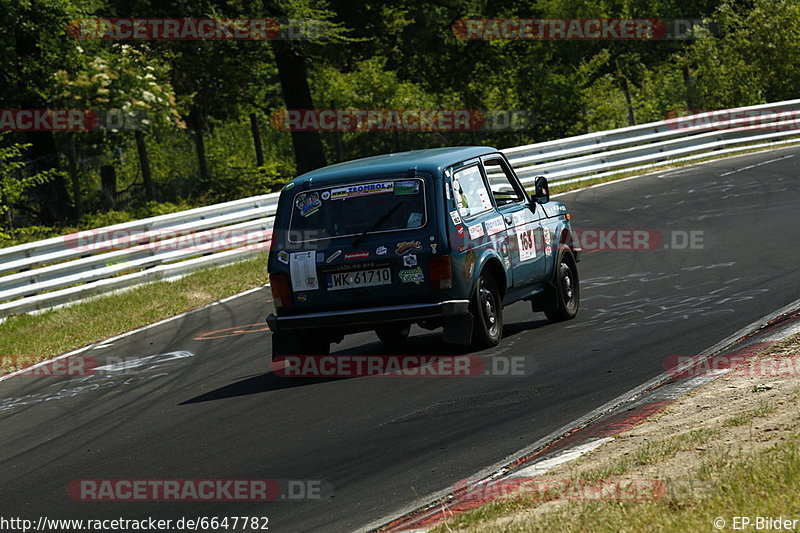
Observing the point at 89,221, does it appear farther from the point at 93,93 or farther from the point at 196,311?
the point at 196,311

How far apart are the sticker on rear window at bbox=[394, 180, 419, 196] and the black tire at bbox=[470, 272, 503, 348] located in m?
0.97

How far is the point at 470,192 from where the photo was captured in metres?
10.4

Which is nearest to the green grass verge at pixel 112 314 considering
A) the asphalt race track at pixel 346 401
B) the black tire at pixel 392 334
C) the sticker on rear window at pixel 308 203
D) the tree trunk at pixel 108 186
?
the asphalt race track at pixel 346 401

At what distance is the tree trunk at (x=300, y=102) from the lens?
101ft

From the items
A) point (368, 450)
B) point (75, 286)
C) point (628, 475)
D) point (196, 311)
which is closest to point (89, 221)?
point (75, 286)

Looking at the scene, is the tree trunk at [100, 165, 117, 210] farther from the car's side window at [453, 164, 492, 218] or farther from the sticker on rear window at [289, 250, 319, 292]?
the sticker on rear window at [289, 250, 319, 292]

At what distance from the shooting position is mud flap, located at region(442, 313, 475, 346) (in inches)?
386

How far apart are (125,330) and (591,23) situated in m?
31.6

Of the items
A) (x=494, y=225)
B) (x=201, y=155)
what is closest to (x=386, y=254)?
(x=494, y=225)

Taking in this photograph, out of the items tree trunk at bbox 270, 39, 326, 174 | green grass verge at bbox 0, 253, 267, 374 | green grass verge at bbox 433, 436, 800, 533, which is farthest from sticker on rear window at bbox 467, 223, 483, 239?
tree trunk at bbox 270, 39, 326, 174

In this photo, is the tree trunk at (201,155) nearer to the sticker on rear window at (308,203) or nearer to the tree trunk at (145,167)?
the tree trunk at (145,167)

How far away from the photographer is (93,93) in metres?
33.6

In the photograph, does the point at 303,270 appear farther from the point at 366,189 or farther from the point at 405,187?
the point at 405,187

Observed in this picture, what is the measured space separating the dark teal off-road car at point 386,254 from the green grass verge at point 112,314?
4921 millimetres
